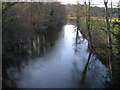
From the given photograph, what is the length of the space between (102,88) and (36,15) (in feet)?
46.4

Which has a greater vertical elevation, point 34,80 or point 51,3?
point 51,3

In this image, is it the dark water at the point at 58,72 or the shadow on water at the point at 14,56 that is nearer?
the dark water at the point at 58,72

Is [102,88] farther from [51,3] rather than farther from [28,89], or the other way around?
[51,3]

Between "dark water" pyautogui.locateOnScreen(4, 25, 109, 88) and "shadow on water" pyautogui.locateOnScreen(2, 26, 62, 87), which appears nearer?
"dark water" pyautogui.locateOnScreen(4, 25, 109, 88)

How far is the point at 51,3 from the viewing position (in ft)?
82.0

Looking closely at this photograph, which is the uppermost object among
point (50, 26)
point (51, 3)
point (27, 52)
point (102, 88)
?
point (51, 3)

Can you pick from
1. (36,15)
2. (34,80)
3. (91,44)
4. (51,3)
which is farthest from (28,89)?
(51,3)

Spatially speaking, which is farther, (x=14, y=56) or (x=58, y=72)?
(x=14, y=56)

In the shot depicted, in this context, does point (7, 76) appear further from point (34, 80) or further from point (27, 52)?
point (27, 52)

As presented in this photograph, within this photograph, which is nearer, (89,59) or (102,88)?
(102,88)

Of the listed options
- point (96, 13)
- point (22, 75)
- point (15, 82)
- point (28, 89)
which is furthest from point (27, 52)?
point (96, 13)

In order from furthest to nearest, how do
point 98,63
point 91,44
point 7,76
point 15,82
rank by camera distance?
point 91,44 < point 98,63 < point 7,76 < point 15,82

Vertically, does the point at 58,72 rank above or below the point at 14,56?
below

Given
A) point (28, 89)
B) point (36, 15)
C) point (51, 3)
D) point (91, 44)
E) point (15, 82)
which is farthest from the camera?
point (51, 3)
